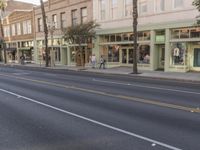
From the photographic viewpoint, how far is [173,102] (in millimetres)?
10398

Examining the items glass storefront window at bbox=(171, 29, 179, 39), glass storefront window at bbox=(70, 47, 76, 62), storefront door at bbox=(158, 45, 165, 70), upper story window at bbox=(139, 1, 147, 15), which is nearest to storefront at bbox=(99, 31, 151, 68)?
storefront door at bbox=(158, 45, 165, 70)

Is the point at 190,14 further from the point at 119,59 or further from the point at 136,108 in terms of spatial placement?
the point at 136,108

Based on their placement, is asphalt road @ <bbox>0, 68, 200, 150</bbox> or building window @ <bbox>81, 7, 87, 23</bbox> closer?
asphalt road @ <bbox>0, 68, 200, 150</bbox>

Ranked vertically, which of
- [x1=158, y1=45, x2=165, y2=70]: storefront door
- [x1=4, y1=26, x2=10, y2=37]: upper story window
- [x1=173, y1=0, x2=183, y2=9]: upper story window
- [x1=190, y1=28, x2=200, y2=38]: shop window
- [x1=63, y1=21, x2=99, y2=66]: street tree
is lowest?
[x1=158, y1=45, x2=165, y2=70]: storefront door

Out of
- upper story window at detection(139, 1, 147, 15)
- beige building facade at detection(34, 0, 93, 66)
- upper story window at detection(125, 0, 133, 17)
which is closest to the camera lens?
upper story window at detection(139, 1, 147, 15)

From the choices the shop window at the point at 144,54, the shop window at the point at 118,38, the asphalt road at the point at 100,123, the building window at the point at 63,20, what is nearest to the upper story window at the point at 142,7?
the shop window at the point at 144,54

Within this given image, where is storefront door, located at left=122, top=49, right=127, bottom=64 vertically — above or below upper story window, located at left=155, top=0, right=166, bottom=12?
below

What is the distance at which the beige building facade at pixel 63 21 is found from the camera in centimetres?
3500

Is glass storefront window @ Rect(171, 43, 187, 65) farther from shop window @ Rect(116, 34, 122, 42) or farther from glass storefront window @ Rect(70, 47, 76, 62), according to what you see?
glass storefront window @ Rect(70, 47, 76, 62)

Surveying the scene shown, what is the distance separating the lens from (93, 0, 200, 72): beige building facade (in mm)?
23859

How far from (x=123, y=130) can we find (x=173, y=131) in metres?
1.14

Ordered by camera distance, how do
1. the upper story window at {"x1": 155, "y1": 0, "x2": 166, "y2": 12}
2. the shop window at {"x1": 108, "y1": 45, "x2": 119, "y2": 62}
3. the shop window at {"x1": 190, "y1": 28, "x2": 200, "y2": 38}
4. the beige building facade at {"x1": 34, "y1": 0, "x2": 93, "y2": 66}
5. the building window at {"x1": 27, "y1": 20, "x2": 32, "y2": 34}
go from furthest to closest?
the building window at {"x1": 27, "y1": 20, "x2": 32, "y2": 34}
the beige building facade at {"x1": 34, "y1": 0, "x2": 93, "y2": 66}
the shop window at {"x1": 108, "y1": 45, "x2": 119, "y2": 62}
the upper story window at {"x1": 155, "y1": 0, "x2": 166, "y2": 12}
the shop window at {"x1": 190, "y1": 28, "x2": 200, "y2": 38}

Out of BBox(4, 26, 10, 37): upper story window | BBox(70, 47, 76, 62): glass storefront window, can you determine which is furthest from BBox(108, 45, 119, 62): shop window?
BBox(4, 26, 10, 37): upper story window

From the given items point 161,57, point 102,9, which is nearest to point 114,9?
point 102,9
